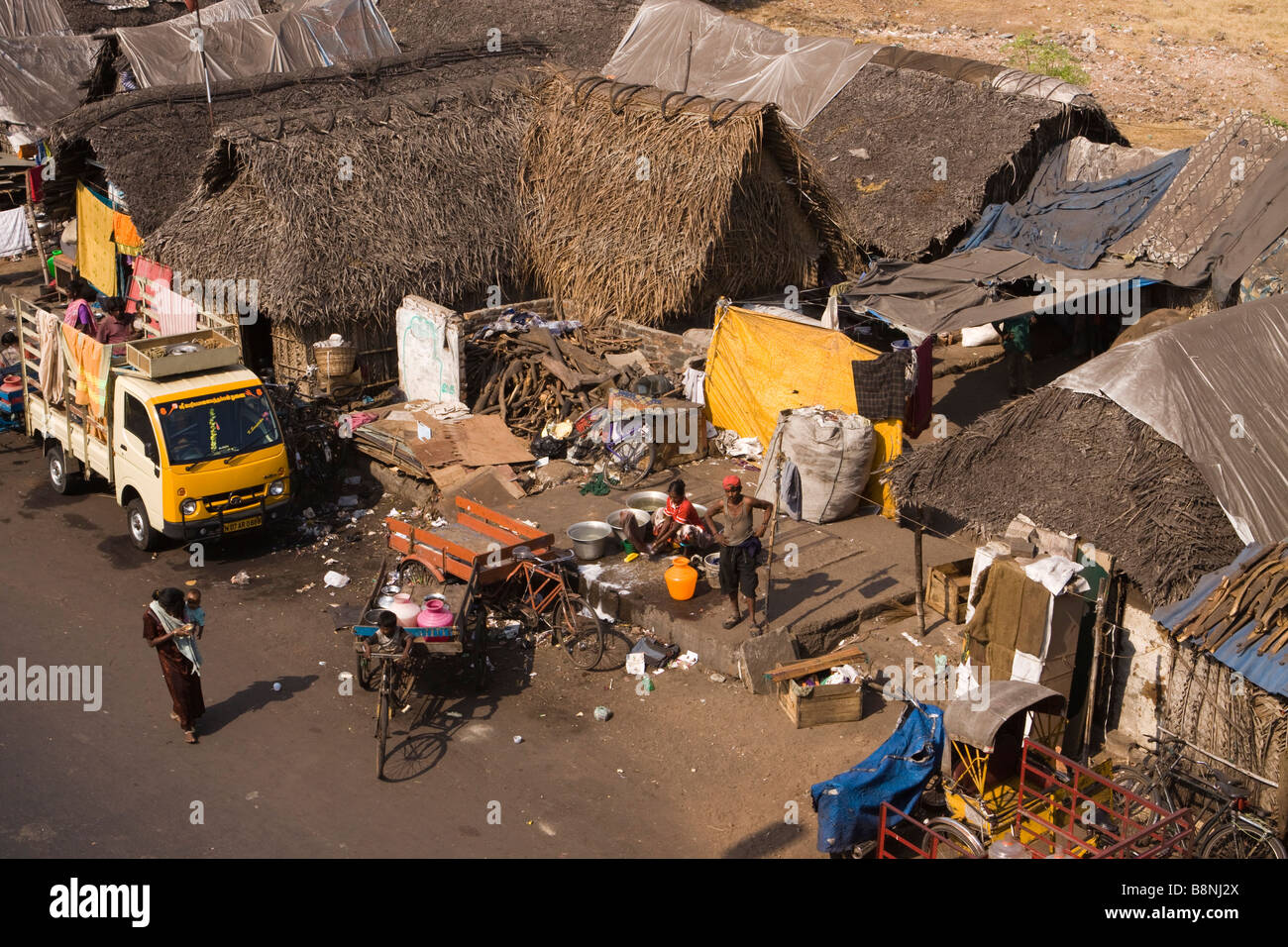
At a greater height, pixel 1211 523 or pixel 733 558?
pixel 1211 523

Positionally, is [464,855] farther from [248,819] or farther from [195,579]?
[195,579]

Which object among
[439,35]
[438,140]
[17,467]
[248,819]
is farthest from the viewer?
[439,35]

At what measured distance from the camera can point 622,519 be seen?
14.1 metres

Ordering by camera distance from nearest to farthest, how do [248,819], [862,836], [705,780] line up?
[862,836] < [248,819] < [705,780]

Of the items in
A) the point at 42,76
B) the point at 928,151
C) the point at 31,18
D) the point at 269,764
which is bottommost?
the point at 269,764

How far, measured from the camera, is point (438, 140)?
19.7 m

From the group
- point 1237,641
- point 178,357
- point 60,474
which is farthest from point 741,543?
point 60,474

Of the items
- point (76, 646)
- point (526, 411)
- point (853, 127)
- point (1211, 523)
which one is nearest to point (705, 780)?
point (1211, 523)

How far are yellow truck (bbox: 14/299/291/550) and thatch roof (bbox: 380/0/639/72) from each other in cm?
1304

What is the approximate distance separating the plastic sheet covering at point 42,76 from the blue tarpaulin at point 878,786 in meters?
27.8

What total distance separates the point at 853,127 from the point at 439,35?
1260cm

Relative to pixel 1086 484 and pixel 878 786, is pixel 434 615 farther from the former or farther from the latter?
pixel 1086 484

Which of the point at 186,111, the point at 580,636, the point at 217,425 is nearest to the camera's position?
the point at 580,636

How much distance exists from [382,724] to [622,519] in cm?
433
